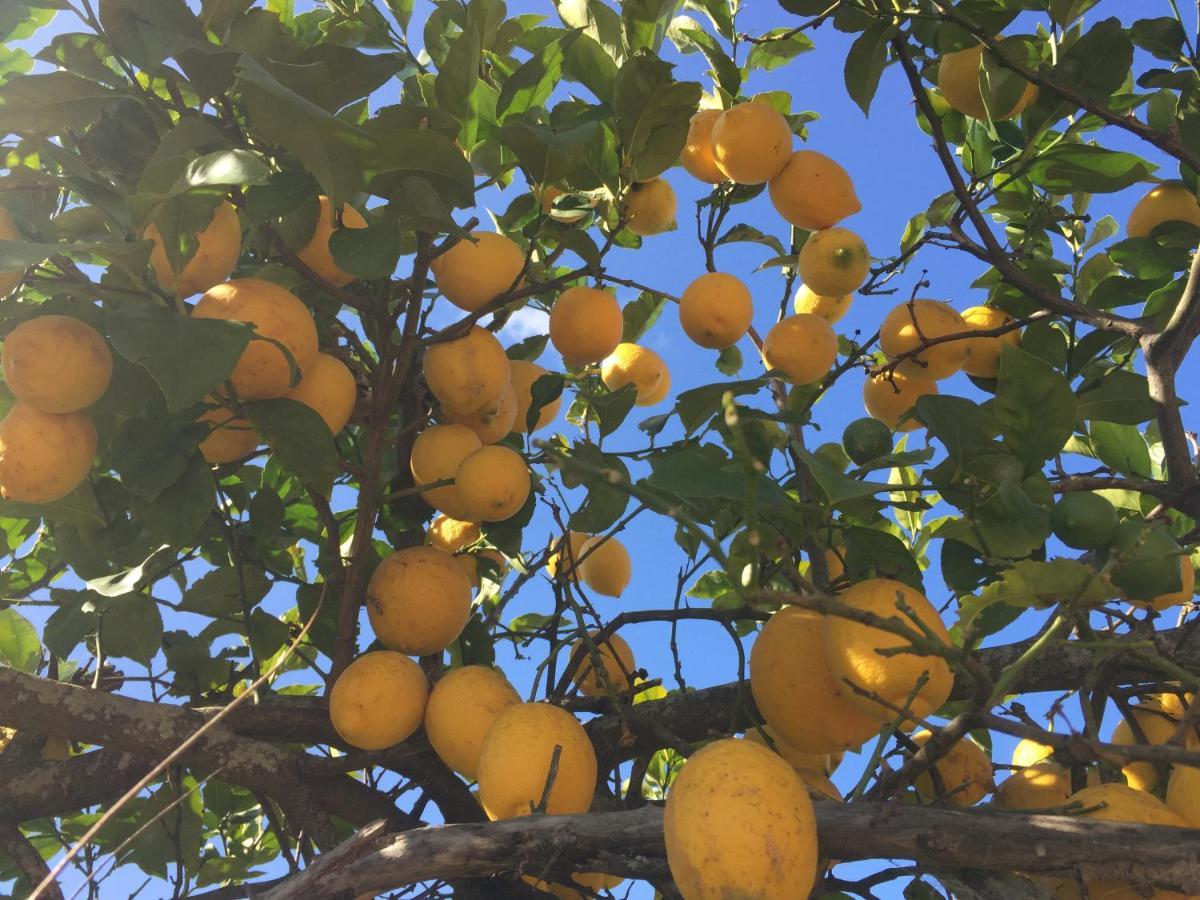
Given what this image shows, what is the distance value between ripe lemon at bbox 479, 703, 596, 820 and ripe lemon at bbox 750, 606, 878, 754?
11.0 inches

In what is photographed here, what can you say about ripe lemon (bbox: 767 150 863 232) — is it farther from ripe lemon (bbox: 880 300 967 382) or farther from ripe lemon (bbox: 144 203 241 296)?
ripe lemon (bbox: 144 203 241 296)

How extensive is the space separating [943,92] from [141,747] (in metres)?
2.07

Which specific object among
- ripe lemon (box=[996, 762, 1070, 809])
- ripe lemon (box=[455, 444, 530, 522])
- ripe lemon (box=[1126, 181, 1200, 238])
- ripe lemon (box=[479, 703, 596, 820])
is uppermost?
ripe lemon (box=[1126, 181, 1200, 238])

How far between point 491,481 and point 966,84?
52.8 inches

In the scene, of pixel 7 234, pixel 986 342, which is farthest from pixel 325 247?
pixel 986 342

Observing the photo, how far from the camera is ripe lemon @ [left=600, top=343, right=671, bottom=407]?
2480mm

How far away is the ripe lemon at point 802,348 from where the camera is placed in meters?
2.16

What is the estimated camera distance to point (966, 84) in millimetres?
1995

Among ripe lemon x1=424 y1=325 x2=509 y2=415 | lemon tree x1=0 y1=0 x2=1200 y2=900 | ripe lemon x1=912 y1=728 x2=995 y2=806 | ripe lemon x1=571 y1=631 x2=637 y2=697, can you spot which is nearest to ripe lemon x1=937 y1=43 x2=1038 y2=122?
lemon tree x1=0 y1=0 x2=1200 y2=900

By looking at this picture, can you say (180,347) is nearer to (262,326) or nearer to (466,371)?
(262,326)

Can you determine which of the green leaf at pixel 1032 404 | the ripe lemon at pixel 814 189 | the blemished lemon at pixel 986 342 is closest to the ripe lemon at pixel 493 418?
the ripe lemon at pixel 814 189

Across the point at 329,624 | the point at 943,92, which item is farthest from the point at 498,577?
the point at 943,92

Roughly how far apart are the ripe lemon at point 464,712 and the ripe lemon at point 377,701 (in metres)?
0.04

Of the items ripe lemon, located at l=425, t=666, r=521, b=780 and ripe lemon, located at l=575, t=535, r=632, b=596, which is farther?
ripe lemon, located at l=575, t=535, r=632, b=596
